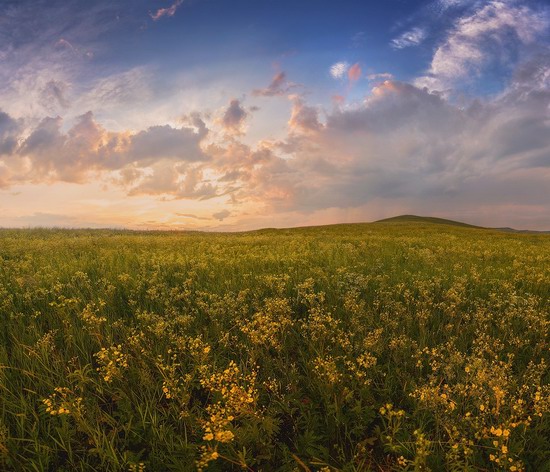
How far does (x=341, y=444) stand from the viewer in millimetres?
3520

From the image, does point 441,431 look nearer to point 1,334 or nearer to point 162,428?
point 162,428

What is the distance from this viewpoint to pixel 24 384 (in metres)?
4.41

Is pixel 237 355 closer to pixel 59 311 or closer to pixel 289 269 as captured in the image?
pixel 59 311

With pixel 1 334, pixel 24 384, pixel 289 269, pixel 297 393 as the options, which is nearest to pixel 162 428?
pixel 297 393

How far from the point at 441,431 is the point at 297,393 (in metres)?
1.50

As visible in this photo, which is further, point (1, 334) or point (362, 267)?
point (362, 267)

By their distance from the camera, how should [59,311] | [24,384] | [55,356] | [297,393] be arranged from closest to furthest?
[297,393] → [24,384] → [55,356] → [59,311]

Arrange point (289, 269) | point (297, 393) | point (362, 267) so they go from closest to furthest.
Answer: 1. point (297, 393)
2. point (289, 269)
3. point (362, 267)

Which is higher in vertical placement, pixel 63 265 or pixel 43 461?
pixel 63 265

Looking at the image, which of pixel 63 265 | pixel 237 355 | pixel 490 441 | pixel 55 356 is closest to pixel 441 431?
pixel 490 441

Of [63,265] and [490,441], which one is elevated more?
[63,265]

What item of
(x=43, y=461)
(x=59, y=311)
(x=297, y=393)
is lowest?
(x=43, y=461)

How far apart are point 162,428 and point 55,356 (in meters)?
2.25

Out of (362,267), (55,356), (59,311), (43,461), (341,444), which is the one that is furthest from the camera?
(362,267)
